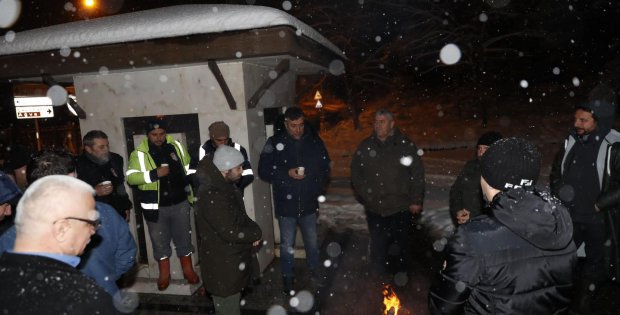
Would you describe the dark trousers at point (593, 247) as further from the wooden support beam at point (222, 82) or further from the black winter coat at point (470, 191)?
the wooden support beam at point (222, 82)

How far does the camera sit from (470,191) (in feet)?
14.5

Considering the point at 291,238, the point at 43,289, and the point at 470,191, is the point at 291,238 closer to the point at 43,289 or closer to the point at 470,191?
the point at 470,191

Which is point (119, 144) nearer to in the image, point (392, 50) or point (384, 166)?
point (384, 166)

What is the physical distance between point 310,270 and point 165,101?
11.2 feet

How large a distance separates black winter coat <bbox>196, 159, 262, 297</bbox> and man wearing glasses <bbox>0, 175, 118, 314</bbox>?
1703mm

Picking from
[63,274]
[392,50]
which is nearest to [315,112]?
[392,50]

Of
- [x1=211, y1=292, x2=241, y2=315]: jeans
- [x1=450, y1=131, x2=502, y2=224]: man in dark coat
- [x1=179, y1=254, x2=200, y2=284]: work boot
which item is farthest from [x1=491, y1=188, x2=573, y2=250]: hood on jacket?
[x1=179, y1=254, x2=200, y2=284]: work boot

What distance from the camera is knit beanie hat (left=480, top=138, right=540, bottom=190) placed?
79.4 inches

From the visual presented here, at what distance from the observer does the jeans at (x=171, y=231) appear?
17.8 ft

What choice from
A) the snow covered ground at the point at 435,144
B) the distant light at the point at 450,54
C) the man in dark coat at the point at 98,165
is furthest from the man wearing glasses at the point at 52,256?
the distant light at the point at 450,54

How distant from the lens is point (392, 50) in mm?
22938

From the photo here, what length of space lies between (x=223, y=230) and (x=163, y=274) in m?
2.68

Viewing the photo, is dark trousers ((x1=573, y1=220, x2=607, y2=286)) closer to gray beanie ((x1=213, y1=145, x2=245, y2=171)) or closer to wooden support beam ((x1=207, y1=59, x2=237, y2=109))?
gray beanie ((x1=213, y1=145, x2=245, y2=171))

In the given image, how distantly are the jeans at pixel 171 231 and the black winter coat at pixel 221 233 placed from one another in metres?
1.92
